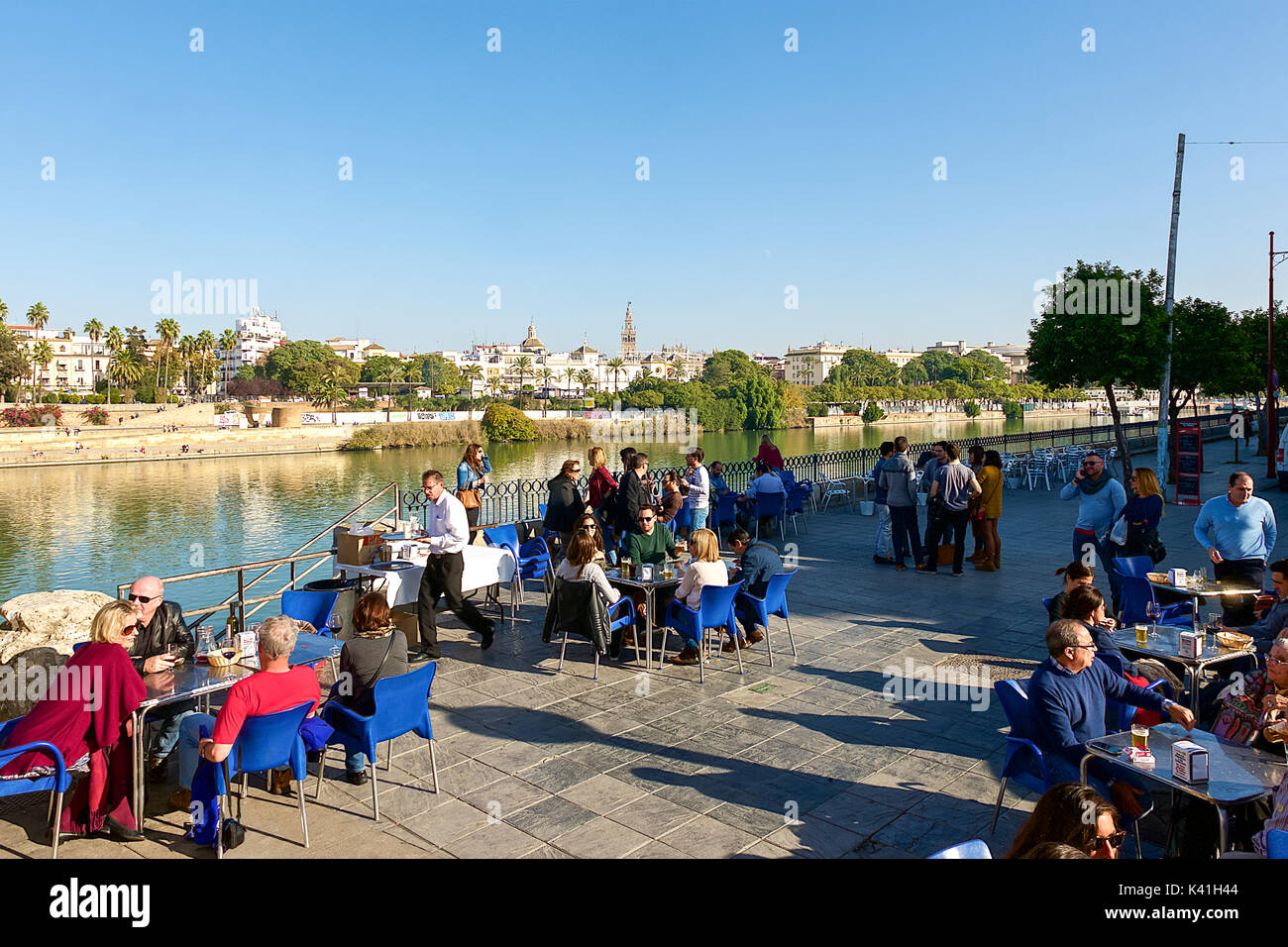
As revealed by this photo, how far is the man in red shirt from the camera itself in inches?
145

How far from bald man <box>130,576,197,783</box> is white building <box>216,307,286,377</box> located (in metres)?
133

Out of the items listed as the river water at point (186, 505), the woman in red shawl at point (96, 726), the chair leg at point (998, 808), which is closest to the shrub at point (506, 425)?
the river water at point (186, 505)

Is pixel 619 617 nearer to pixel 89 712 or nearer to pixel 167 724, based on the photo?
pixel 167 724

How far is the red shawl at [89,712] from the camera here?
371 centimetres

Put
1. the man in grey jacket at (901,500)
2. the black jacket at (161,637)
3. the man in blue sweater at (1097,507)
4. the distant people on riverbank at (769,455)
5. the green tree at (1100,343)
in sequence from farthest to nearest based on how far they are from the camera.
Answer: the green tree at (1100,343) < the distant people on riverbank at (769,455) < the man in grey jacket at (901,500) < the man in blue sweater at (1097,507) < the black jacket at (161,637)

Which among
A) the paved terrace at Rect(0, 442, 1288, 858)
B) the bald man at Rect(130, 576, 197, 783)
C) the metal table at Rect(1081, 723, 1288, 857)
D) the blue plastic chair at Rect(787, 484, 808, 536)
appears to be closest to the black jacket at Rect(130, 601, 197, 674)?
the bald man at Rect(130, 576, 197, 783)

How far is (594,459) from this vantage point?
355 inches

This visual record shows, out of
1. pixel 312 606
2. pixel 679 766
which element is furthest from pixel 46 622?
pixel 679 766

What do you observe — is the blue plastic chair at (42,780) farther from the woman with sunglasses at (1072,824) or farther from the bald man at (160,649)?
the woman with sunglasses at (1072,824)

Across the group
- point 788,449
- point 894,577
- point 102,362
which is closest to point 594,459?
point 894,577

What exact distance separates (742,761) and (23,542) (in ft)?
105

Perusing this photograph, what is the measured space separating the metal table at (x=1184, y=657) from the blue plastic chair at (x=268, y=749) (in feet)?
15.2

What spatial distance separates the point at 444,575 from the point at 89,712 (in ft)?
10.6
